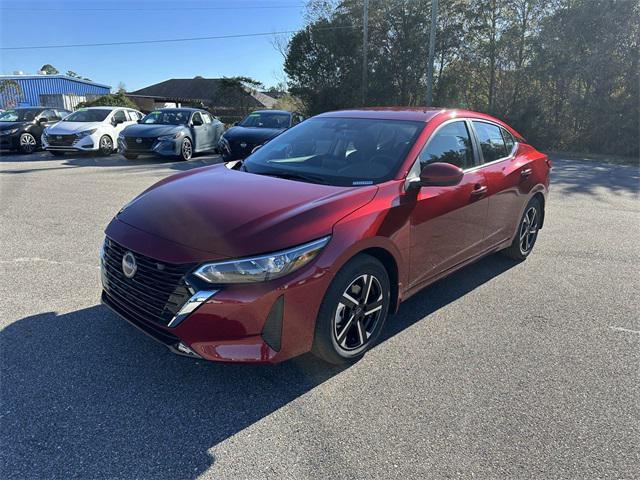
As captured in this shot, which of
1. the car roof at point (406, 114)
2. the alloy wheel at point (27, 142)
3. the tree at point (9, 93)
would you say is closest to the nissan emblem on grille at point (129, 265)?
the car roof at point (406, 114)

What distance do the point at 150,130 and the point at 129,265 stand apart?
11017 millimetres

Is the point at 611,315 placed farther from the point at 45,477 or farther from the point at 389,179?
the point at 45,477

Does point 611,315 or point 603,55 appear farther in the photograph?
point 603,55

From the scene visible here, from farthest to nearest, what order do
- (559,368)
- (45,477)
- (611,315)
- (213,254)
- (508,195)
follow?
→ (508,195)
(611,315)
(559,368)
(213,254)
(45,477)

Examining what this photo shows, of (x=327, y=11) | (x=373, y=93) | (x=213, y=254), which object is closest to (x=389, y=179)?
(x=213, y=254)

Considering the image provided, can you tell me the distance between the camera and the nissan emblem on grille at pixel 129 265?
2707 millimetres

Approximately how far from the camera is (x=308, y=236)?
261 centimetres

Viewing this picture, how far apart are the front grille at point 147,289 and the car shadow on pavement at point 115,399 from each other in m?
0.42

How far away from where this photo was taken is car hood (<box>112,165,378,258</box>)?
2.55 m

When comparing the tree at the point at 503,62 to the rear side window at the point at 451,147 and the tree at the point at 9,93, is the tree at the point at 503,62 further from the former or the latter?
the tree at the point at 9,93

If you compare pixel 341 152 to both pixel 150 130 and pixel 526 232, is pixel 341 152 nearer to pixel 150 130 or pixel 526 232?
pixel 526 232

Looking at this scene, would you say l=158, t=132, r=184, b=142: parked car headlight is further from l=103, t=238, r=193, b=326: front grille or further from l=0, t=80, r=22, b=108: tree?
l=0, t=80, r=22, b=108: tree

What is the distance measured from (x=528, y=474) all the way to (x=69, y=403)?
2472 mm

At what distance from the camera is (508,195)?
453cm
